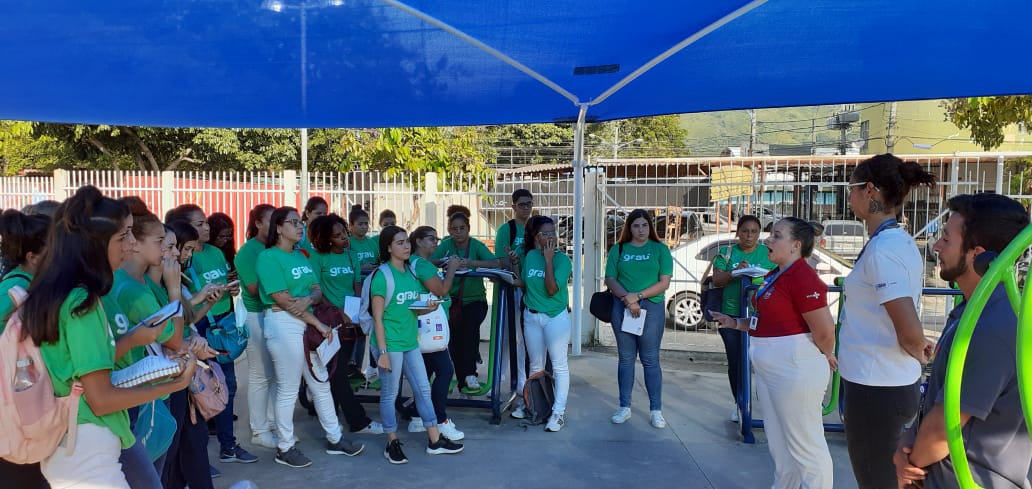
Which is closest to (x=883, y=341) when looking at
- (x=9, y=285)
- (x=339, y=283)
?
(x=9, y=285)

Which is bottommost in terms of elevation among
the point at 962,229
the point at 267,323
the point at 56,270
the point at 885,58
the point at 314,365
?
the point at 314,365

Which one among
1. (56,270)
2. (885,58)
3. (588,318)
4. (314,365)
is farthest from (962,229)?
(588,318)

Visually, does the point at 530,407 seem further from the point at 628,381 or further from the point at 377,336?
the point at 377,336

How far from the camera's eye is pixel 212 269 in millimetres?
4781

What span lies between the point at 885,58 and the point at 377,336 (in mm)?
4081

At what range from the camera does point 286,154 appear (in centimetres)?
2722

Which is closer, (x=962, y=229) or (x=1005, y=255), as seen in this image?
(x=1005, y=255)

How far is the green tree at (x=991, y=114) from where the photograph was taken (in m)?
8.85

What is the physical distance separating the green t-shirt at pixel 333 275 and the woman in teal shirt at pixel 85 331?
2.91 m

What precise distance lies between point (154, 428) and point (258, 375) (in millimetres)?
2021

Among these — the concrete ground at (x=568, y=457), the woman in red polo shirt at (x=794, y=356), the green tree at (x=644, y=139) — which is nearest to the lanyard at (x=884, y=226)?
the woman in red polo shirt at (x=794, y=356)

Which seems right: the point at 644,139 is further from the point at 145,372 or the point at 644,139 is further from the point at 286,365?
the point at 145,372

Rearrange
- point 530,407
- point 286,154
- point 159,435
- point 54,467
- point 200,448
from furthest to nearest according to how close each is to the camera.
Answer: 1. point 286,154
2. point 530,407
3. point 200,448
4. point 159,435
5. point 54,467

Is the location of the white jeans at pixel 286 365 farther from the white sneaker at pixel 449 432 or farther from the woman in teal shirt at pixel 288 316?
the white sneaker at pixel 449 432
